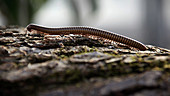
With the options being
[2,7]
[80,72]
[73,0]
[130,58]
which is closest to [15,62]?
[80,72]

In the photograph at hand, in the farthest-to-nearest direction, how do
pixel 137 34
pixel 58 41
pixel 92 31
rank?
pixel 137 34 < pixel 92 31 < pixel 58 41

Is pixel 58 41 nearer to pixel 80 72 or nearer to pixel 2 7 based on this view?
pixel 80 72

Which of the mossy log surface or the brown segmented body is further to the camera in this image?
the brown segmented body

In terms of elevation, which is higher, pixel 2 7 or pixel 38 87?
pixel 2 7

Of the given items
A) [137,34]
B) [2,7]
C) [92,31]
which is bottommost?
[137,34]

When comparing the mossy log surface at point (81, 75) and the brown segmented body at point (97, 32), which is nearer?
the mossy log surface at point (81, 75)

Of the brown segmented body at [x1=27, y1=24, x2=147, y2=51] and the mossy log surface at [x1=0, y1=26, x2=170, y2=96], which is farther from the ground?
the brown segmented body at [x1=27, y1=24, x2=147, y2=51]

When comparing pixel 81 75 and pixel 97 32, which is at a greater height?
pixel 97 32

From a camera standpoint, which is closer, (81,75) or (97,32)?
(81,75)

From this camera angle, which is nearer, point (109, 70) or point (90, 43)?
point (109, 70)

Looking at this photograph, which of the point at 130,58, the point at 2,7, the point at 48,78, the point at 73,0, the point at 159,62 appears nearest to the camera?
the point at 48,78

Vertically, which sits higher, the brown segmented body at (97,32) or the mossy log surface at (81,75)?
the brown segmented body at (97,32)
